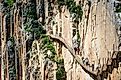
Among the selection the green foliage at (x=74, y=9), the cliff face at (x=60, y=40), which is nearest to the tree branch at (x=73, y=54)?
the cliff face at (x=60, y=40)

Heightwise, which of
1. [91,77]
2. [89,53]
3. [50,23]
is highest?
[50,23]

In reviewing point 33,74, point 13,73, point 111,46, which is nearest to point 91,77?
point 111,46

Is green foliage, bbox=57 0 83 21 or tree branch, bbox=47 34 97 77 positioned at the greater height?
green foliage, bbox=57 0 83 21

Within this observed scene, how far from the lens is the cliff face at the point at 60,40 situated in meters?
3.51

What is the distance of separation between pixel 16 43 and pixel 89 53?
0.83m

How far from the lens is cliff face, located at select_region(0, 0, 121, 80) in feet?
11.5

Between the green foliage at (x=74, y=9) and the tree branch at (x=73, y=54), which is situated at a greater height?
the green foliage at (x=74, y=9)

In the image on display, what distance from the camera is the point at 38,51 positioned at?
12.6 ft

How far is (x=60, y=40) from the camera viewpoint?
12.2ft

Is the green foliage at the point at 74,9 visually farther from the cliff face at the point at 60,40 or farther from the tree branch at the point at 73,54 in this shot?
the tree branch at the point at 73,54

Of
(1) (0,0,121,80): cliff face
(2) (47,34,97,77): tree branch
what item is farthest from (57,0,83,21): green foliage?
(2) (47,34,97,77): tree branch

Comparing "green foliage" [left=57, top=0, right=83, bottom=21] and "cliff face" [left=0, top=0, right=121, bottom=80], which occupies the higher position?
"green foliage" [left=57, top=0, right=83, bottom=21]

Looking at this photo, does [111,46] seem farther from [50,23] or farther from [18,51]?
[18,51]

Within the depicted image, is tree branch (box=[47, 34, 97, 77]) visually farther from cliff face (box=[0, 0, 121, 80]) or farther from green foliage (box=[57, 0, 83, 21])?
green foliage (box=[57, 0, 83, 21])
